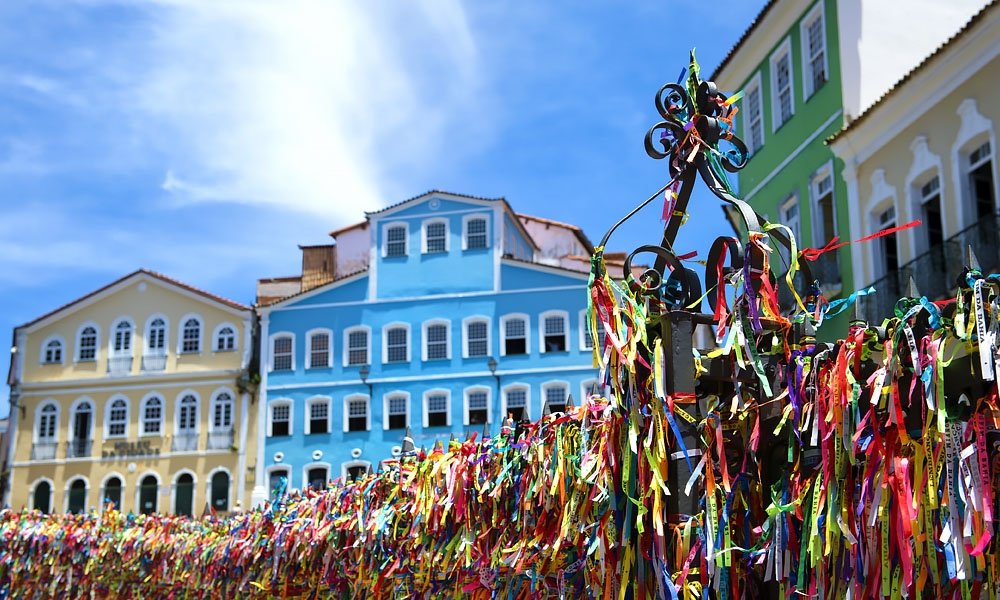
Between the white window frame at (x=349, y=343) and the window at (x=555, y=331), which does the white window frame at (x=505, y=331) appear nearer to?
the window at (x=555, y=331)

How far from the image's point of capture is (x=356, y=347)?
33219 mm

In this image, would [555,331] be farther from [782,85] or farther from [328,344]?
[782,85]

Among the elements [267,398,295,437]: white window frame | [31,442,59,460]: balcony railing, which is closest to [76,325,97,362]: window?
[31,442,59,460]: balcony railing

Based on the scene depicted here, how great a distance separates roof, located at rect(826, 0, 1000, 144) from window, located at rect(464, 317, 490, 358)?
53.3 feet

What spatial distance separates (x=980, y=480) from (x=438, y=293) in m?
30.1

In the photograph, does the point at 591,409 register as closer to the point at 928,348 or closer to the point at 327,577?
the point at 928,348

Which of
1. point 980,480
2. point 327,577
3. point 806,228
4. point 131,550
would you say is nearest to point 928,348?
point 980,480

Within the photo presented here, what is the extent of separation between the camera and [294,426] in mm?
32906

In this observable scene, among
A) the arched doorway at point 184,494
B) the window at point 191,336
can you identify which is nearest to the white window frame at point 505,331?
the window at point 191,336

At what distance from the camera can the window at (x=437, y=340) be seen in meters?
32.5

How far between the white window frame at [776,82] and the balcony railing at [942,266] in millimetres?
4398

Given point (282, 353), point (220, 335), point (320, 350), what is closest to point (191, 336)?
point (220, 335)

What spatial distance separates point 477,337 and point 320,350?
4734 mm

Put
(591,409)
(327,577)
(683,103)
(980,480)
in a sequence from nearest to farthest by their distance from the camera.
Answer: (980,480) < (683,103) < (591,409) < (327,577)
